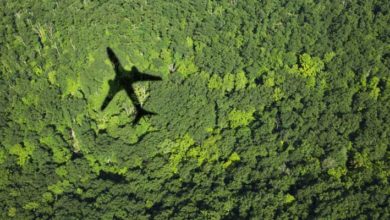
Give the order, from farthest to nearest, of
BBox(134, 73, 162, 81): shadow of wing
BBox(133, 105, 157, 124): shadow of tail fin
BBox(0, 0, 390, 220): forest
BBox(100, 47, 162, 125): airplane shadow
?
BBox(134, 73, 162, 81): shadow of wing < BBox(100, 47, 162, 125): airplane shadow < BBox(133, 105, 157, 124): shadow of tail fin < BBox(0, 0, 390, 220): forest

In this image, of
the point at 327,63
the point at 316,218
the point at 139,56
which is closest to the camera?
the point at 316,218

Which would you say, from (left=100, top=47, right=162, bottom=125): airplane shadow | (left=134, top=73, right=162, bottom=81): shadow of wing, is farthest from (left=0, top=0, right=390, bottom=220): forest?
(left=100, top=47, right=162, bottom=125): airplane shadow

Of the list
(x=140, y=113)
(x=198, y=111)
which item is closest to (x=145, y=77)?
(x=140, y=113)

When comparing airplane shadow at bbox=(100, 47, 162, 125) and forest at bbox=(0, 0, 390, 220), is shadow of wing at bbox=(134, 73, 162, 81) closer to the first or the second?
airplane shadow at bbox=(100, 47, 162, 125)

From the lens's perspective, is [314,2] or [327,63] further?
[314,2]

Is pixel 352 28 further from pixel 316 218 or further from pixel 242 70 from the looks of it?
pixel 316 218

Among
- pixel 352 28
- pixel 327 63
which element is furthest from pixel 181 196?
→ pixel 352 28

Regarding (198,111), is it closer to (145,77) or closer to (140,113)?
(140,113)


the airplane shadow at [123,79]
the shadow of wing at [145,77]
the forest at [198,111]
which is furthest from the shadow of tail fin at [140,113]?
the shadow of wing at [145,77]
